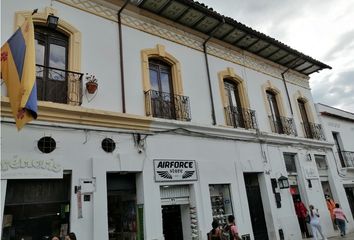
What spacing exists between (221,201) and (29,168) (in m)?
6.15

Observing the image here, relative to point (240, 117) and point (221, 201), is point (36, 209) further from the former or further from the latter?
point (240, 117)

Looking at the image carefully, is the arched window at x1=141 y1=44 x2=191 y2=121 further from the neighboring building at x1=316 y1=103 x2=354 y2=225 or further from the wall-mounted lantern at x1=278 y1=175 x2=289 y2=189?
the neighboring building at x1=316 y1=103 x2=354 y2=225

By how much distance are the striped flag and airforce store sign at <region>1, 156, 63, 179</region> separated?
140cm

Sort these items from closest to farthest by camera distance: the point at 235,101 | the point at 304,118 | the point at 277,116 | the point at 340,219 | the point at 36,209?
the point at 36,209 → the point at 235,101 → the point at 340,219 → the point at 277,116 → the point at 304,118

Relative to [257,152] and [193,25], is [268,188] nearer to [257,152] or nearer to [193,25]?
[257,152]

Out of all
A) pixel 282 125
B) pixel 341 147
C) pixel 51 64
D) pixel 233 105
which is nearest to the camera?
pixel 51 64

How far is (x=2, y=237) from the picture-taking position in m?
5.96

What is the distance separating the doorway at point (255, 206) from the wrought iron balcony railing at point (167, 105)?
12.0 feet

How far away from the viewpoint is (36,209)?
6.56 metres

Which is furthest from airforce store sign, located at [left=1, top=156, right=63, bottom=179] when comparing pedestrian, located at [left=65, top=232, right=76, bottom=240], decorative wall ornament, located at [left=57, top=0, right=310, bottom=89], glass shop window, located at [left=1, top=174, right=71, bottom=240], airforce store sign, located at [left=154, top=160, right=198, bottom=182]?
decorative wall ornament, located at [left=57, top=0, right=310, bottom=89]

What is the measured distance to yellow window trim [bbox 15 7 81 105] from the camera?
744cm

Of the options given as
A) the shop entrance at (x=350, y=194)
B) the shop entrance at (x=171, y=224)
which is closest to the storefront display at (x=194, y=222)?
the shop entrance at (x=171, y=224)

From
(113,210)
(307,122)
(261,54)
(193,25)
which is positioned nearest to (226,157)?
(113,210)

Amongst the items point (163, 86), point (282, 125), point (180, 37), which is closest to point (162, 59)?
point (163, 86)
